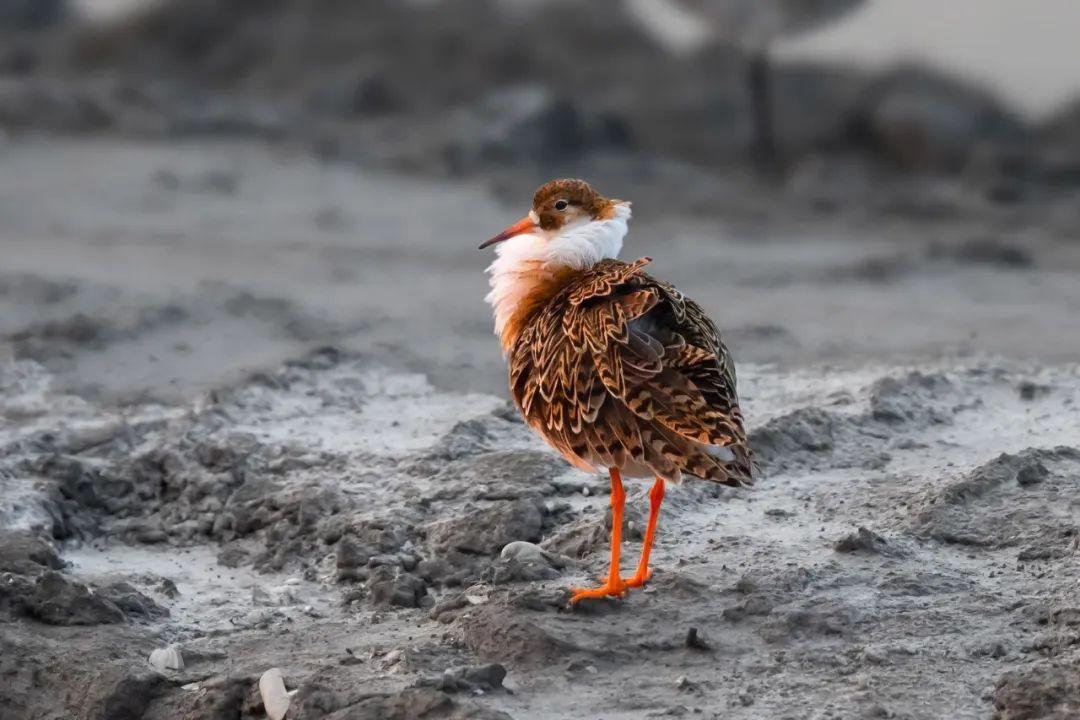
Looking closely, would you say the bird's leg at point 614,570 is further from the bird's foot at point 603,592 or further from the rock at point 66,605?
the rock at point 66,605

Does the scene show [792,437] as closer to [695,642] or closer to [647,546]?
[647,546]

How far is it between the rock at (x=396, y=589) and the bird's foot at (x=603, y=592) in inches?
22.6

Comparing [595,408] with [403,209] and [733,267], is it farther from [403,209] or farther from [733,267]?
[403,209]

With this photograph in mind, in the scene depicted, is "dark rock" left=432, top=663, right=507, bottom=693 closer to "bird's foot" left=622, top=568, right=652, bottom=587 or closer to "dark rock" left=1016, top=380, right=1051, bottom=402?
"bird's foot" left=622, top=568, right=652, bottom=587

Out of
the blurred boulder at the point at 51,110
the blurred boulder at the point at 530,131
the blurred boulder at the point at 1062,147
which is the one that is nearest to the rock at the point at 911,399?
the blurred boulder at the point at 1062,147

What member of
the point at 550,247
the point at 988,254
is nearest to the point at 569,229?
the point at 550,247

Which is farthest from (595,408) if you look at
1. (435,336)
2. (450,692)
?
(435,336)

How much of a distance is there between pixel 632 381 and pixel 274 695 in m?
1.44

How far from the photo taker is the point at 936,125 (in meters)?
12.9

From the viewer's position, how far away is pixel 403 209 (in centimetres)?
1211

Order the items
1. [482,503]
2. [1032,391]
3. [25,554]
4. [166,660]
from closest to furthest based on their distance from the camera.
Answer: [166,660] → [25,554] → [482,503] → [1032,391]

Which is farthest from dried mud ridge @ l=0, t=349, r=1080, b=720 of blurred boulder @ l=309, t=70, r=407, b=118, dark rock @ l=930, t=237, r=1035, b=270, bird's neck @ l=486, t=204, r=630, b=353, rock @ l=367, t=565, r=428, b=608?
blurred boulder @ l=309, t=70, r=407, b=118

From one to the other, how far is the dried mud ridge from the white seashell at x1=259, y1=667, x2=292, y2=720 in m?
0.07

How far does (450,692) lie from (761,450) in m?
2.37
